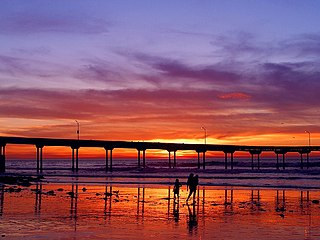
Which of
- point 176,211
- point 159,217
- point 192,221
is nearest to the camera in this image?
point 192,221

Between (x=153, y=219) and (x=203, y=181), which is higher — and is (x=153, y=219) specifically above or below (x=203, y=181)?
below

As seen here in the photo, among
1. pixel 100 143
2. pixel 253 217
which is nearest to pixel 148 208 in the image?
pixel 253 217

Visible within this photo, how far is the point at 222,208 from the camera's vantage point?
26922 millimetres

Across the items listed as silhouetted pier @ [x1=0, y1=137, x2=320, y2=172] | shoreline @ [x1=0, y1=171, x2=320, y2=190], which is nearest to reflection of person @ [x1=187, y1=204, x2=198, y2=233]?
shoreline @ [x1=0, y1=171, x2=320, y2=190]

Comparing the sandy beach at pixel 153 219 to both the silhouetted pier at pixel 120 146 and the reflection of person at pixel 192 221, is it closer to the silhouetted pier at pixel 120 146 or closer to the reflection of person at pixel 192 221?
the reflection of person at pixel 192 221

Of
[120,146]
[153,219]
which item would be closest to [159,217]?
[153,219]

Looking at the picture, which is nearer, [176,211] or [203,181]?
[176,211]

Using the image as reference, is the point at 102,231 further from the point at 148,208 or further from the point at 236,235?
the point at 148,208

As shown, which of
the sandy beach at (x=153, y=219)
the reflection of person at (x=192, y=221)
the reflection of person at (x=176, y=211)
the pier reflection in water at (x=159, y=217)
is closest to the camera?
the sandy beach at (x=153, y=219)

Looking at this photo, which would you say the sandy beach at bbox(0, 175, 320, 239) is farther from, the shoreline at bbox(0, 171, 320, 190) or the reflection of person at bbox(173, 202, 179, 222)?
the shoreline at bbox(0, 171, 320, 190)

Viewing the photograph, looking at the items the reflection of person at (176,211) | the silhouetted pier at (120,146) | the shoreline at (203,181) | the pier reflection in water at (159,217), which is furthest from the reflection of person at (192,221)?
the silhouetted pier at (120,146)

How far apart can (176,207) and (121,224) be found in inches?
299

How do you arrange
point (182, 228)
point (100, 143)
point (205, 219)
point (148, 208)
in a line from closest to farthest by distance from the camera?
point (182, 228) → point (205, 219) → point (148, 208) → point (100, 143)

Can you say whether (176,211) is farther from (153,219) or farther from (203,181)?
(203,181)
